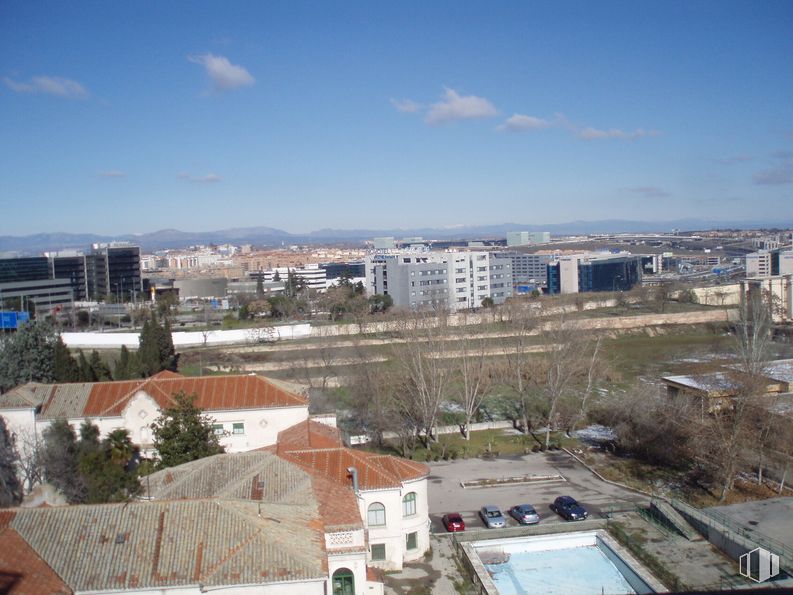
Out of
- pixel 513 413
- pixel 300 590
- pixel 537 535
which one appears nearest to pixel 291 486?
pixel 300 590

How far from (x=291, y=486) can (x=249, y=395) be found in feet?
20.8

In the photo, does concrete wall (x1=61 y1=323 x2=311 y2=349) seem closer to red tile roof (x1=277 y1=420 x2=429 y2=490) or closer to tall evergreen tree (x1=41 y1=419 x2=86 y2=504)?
tall evergreen tree (x1=41 y1=419 x2=86 y2=504)

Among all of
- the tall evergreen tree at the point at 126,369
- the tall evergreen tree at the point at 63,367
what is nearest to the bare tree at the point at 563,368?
the tall evergreen tree at the point at 126,369

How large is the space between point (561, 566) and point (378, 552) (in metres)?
2.93

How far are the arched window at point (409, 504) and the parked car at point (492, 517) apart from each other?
1.97 m

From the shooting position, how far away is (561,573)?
11.0 m

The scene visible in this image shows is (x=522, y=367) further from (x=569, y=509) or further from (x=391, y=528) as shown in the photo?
(x=391, y=528)

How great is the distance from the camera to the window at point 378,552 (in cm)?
1091

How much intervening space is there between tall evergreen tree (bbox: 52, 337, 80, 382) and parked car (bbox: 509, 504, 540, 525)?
49.5ft

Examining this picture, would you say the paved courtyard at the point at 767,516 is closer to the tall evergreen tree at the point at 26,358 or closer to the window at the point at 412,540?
the window at the point at 412,540

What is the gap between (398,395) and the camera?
20.5 meters

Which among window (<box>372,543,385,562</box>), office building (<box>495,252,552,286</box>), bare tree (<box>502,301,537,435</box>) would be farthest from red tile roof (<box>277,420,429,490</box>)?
office building (<box>495,252,552,286</box>)

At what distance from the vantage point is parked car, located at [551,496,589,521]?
1266 cm

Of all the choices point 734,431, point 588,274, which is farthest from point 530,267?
point 734,431
